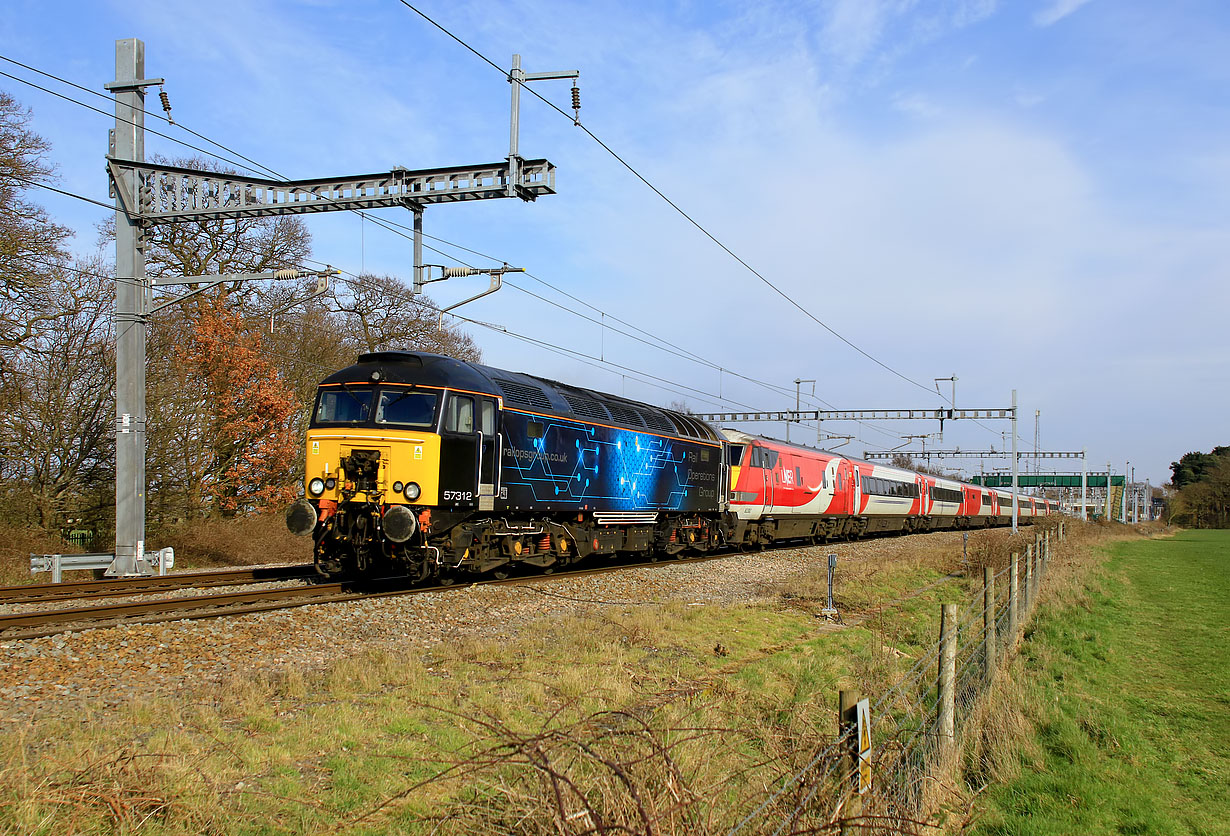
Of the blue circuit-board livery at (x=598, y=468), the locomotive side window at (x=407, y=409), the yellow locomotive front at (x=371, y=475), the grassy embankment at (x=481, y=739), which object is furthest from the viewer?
the blue circuit-board livery at (x=598, y=468)

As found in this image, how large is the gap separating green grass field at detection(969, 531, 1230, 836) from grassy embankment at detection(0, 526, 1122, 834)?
1.50 metres

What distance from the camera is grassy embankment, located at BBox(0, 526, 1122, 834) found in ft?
13.7

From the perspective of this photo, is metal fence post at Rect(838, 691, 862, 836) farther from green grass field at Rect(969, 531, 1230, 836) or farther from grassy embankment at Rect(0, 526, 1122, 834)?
green grass field at Rect(969, 531, 1230, 836)

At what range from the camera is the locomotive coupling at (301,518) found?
13.1m

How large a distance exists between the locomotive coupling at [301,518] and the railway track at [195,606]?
1.05 m

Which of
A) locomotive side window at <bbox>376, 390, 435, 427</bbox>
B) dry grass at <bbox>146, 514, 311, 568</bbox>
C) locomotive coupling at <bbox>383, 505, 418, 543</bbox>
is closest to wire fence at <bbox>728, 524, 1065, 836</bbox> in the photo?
locomotive coupling at <bbox>383, 505, 418, 543</bbox>

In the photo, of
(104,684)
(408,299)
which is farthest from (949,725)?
(408,299)

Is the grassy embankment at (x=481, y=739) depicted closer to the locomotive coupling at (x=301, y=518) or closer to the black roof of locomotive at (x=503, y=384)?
the locomotive coupling at (x=301, y=518)

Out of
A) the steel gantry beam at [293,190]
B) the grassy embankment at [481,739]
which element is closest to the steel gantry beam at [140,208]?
the steel gantry beam at [293,190]

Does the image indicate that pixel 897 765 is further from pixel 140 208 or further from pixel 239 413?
pixel 239 413

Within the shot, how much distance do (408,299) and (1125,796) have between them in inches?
1258

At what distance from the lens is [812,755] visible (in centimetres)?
477

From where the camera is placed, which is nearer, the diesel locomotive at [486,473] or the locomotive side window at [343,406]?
the diesel locomotive at [486,473]

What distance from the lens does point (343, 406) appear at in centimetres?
1402
